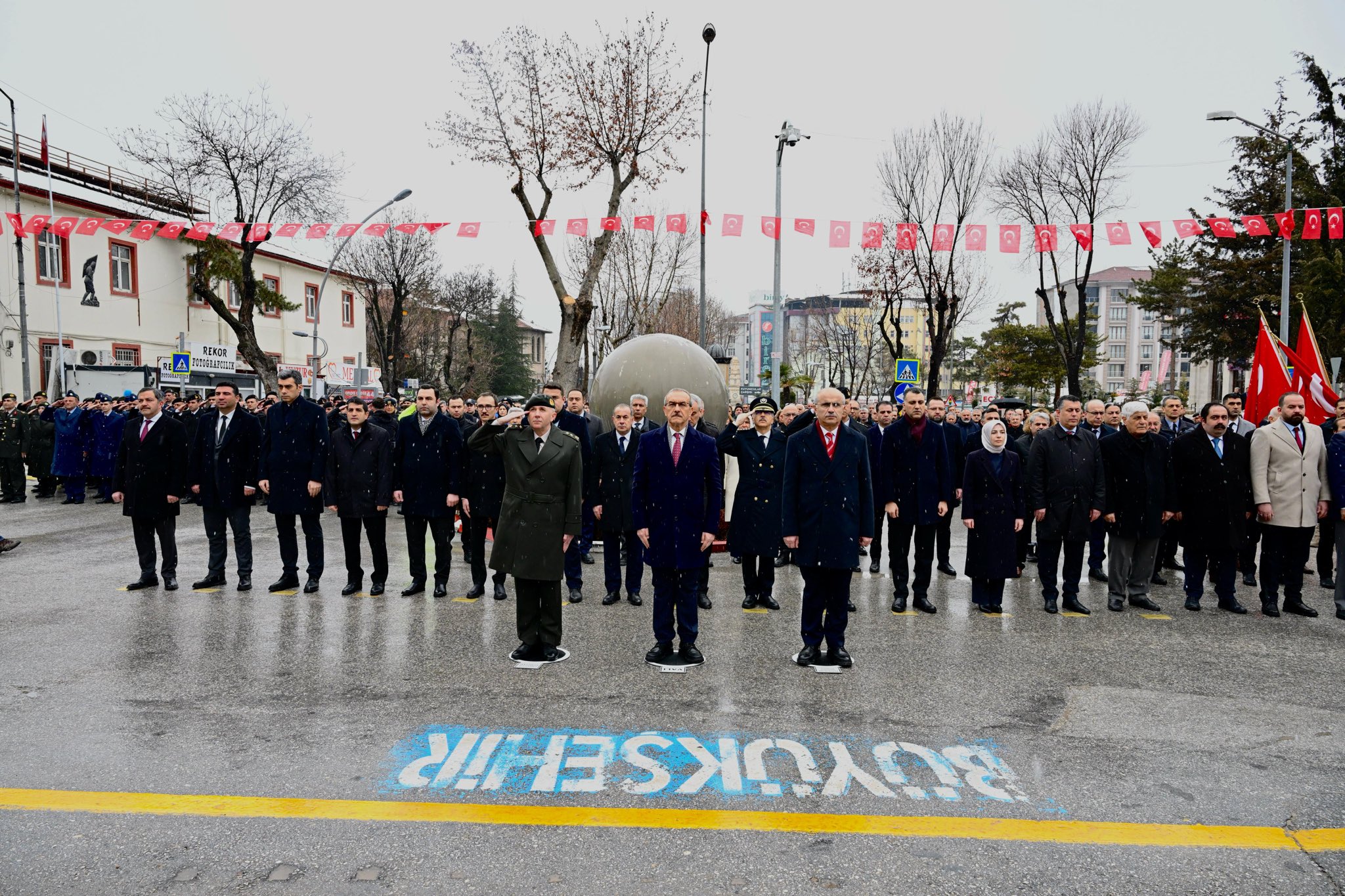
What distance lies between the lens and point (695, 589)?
6430 millimetres

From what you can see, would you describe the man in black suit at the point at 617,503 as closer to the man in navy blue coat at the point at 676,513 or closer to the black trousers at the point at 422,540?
the black trousers at the point at 422,540

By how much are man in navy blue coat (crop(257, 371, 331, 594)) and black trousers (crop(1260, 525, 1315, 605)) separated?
9.11 meters

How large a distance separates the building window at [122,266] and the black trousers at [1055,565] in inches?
1290

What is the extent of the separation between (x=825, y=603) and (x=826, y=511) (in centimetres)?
70

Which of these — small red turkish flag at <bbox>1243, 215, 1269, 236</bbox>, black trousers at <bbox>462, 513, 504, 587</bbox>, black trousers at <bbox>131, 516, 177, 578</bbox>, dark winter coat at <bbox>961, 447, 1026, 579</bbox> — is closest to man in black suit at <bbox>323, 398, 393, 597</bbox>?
black trousers at <bbox>462, 513, 504, 587</bbox>

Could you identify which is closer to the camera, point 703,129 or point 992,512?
point 992,512

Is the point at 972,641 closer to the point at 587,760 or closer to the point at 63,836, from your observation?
the point at 587,760

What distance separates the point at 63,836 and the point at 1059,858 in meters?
4.04

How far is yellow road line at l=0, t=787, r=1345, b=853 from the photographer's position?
3.77 meters

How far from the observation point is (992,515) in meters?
8.24

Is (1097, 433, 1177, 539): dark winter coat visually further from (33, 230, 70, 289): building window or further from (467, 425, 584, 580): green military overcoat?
(33, 230, 70, 289): building window

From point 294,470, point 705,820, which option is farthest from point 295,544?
point 705,820

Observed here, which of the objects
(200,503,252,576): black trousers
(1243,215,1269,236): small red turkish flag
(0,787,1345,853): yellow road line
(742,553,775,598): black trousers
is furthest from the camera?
(1243,215,1269,236): small red turkish flag

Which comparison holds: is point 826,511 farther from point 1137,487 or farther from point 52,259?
point 52,259
